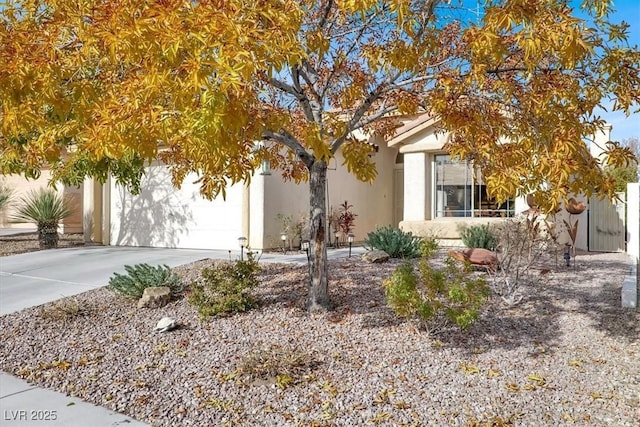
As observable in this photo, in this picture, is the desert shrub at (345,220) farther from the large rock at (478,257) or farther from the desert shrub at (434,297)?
the desert shrub at (434,297)

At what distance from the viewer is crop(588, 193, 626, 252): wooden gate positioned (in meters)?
14.2

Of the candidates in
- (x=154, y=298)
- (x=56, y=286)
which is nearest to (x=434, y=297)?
(x=154, y=298)

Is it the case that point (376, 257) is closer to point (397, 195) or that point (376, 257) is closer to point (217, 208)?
point (217, 208)

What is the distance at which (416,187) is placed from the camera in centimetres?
1454

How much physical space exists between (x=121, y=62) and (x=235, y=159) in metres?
1.45

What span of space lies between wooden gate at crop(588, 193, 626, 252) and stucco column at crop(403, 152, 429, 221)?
190 inches

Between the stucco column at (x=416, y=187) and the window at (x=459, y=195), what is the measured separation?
1.34 feet

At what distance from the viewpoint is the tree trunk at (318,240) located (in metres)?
6.66

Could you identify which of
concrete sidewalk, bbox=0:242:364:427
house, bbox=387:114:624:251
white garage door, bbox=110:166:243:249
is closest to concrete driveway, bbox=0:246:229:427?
concrete sidewalk, bbox=0:242:364:427

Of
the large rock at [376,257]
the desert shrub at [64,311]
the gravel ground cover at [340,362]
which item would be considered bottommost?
the gravel ground cover at [340,362]

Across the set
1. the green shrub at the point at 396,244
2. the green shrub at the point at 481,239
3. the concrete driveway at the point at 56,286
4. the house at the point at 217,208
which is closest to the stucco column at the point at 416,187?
the house at the point at 217,208

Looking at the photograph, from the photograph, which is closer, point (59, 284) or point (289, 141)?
point (289, 141)

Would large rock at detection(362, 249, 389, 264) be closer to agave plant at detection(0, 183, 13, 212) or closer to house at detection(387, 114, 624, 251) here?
house at detection(387, 114, 624, 251)

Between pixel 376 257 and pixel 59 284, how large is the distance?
6.03 metres
